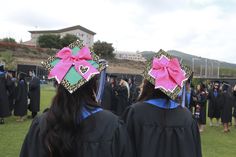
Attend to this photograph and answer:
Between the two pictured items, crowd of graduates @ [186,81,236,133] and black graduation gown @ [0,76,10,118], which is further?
crowd of graduates @ [186,81,236,133]

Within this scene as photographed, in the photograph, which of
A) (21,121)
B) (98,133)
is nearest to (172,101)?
(98,133)

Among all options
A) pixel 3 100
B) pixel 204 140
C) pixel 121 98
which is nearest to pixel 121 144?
pixel 204 140

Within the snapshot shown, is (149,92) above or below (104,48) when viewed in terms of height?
below

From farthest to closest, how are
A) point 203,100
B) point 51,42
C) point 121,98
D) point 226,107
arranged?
point 51,42 → point 121,98 → point 226,107 → point 203,100

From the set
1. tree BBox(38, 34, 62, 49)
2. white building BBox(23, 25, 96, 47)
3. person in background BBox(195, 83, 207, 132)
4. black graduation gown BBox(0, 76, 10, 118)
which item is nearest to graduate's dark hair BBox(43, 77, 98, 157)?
black graduation gown BBox(0, 76, 10, 118)

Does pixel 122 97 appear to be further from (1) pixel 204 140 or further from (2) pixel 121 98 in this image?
(1) pixel 204 140

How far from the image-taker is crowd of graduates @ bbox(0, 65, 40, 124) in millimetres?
11805

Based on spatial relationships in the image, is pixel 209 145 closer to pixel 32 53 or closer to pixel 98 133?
pixel 98 133

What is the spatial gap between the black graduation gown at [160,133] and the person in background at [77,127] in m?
0.70

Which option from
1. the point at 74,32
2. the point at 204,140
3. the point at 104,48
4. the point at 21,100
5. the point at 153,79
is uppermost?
the point at 74,32

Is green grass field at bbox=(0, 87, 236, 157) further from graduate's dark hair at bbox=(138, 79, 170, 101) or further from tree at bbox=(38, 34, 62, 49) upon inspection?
tree at bbox=(38, 34, 62, 49)

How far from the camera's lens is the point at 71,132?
2.43 m

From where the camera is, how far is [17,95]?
12586 millimetres

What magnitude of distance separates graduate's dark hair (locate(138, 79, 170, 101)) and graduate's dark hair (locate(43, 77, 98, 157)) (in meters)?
1.00
